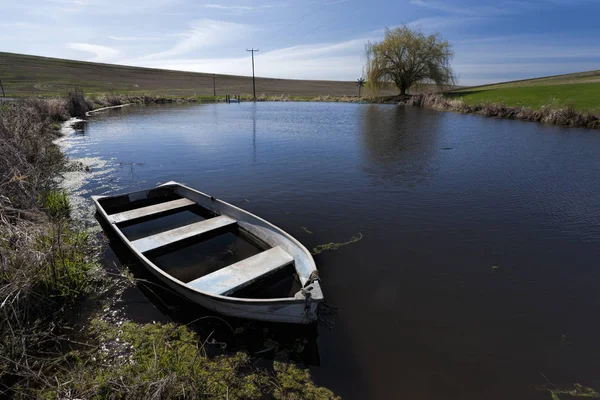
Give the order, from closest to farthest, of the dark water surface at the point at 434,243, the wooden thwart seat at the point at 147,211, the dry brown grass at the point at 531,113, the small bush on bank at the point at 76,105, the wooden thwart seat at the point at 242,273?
the dark water surface at the point at 434,243
the wooden thwart seat at the point at 242,273
the wooden thwart seat at the point at 147,211
the dry brown grass at the point at 531,113
the small bush on bank at the point at 76,105

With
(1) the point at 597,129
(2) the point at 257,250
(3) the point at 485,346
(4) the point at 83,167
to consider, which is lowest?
(3) the point at 485,346

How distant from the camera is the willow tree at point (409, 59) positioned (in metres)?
50.7

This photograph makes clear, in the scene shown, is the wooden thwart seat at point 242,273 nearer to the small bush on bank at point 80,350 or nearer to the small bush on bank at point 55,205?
the small bush on bank at point 80,350

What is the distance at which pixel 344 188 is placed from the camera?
39.5 feet

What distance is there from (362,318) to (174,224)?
20.2 feet

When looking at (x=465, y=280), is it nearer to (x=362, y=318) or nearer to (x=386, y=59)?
(x=362, y=318)

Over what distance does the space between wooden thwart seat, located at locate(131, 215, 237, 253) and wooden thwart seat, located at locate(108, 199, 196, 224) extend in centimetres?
148

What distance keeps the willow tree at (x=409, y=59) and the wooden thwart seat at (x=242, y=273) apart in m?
51.0

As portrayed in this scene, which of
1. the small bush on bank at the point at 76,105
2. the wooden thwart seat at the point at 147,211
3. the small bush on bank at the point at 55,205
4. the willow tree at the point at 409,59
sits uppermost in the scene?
the willow tree at the point at 409,59

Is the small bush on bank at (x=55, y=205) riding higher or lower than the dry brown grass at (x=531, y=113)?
lower

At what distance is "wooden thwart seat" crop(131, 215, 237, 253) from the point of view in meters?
7.09

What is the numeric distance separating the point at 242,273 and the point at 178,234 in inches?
102

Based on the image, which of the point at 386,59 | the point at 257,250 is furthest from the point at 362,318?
the point at 386,59

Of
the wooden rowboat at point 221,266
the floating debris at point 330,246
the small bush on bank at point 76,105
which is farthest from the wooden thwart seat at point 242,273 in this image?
the small bush on bank at point 76,105
